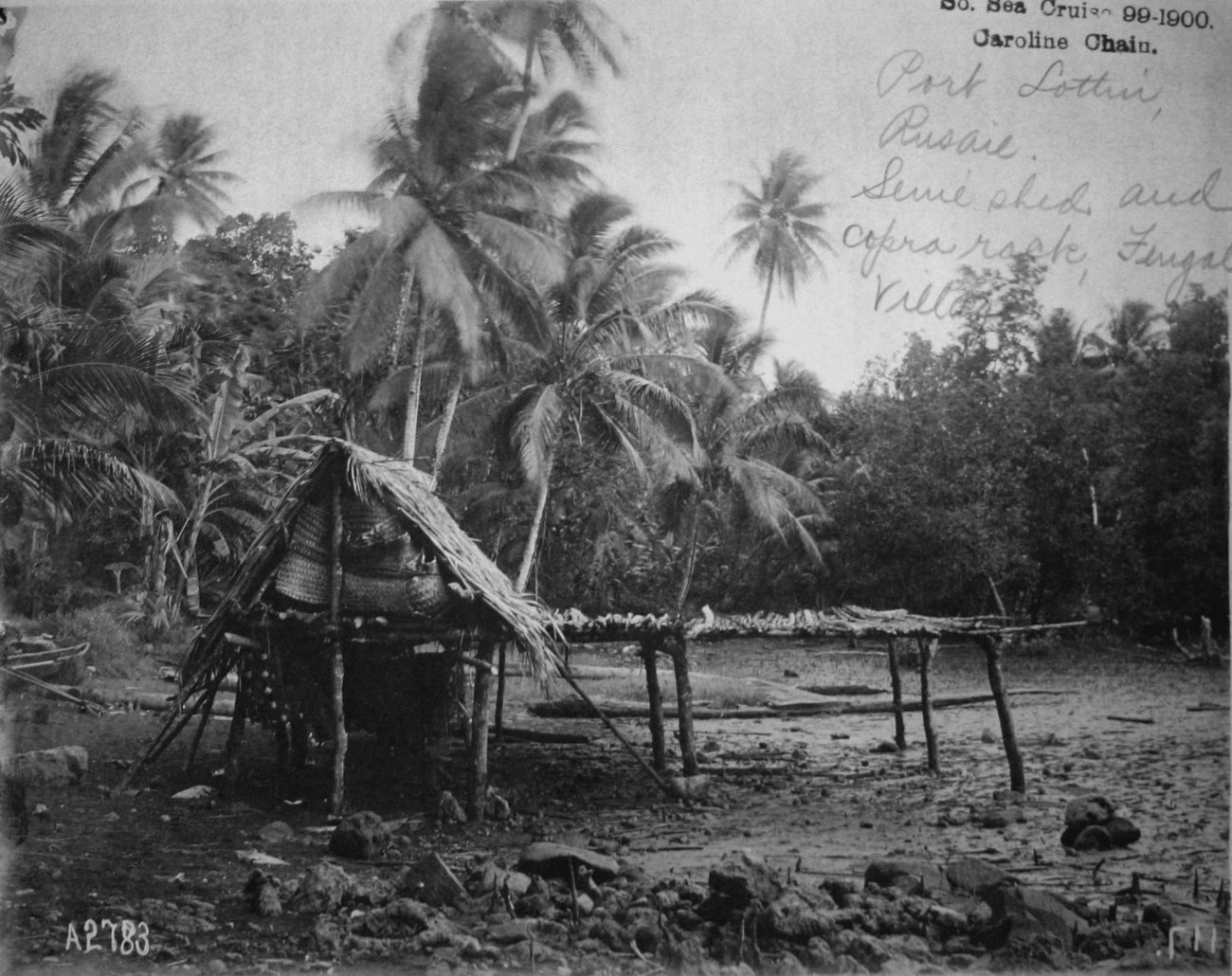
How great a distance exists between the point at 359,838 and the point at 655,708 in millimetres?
1806

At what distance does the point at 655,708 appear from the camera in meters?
5.21

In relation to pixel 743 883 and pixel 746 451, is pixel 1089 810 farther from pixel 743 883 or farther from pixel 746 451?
pixel 746 451

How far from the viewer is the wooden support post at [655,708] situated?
514 cm

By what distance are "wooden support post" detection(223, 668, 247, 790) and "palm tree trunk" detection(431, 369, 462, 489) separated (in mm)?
1442

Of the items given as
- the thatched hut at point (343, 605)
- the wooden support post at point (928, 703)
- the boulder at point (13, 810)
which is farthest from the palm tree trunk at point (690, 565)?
the boulder at point (13, 810)

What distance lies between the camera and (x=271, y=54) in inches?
164

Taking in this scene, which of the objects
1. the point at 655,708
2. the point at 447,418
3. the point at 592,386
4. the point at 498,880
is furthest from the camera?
the point at 592,386

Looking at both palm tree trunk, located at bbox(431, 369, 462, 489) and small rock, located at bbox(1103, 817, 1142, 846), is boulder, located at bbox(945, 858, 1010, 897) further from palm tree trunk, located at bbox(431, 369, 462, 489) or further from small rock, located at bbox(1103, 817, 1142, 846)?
palm tree trunk, located at bbox(431, 369, 462, 489)

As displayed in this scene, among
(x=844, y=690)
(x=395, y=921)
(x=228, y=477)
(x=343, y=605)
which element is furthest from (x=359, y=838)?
(x=844, y=690)

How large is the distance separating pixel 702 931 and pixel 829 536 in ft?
6.95

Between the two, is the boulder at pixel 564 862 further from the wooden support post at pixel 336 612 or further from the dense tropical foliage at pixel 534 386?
the dense tropical foliage at pixel 534 386

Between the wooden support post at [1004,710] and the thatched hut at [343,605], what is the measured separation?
2.18m

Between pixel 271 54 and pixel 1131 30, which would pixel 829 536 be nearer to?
pixel 1131 30

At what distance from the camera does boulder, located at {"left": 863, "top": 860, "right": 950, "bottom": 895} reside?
12.5ft
